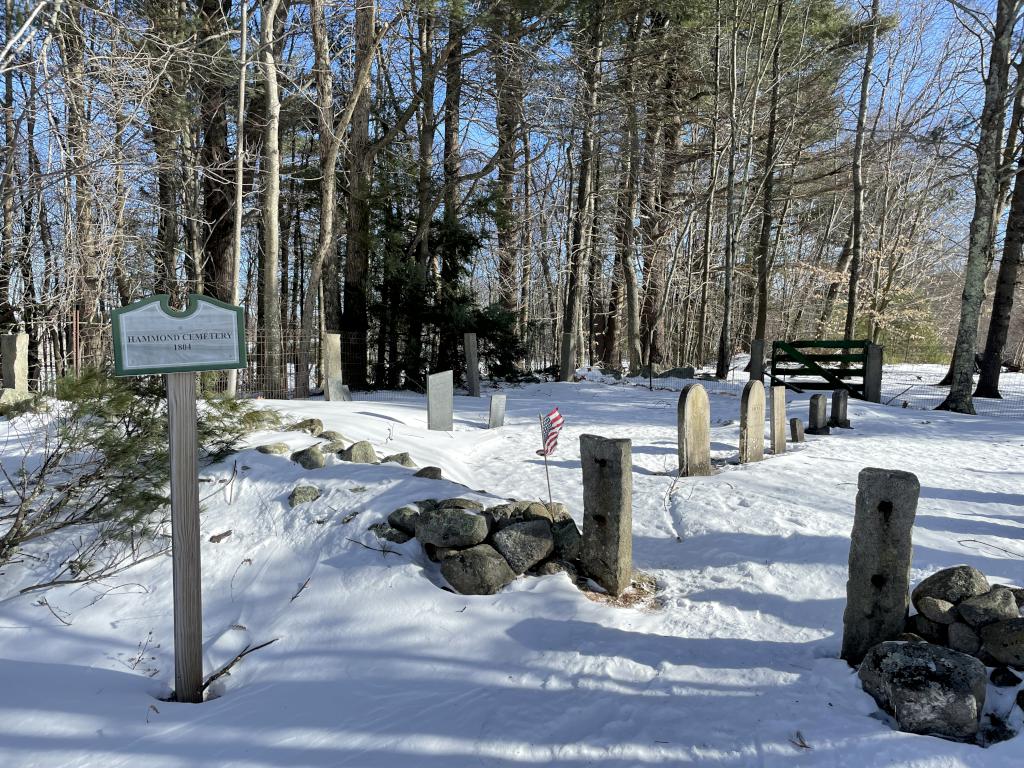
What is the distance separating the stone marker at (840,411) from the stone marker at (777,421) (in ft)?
8.73

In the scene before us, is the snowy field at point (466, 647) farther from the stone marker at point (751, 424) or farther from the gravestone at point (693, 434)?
the stone marker at point (751, 424)

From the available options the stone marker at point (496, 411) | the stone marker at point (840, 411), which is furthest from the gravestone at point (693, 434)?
the stone marker at point (840, 411)

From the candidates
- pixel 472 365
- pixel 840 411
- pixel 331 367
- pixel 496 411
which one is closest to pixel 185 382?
pixel 496 411

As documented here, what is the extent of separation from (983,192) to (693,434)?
9524 millimetres

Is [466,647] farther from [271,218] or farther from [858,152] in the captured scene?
[858,152]

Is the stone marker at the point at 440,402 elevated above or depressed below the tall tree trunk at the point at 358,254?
below

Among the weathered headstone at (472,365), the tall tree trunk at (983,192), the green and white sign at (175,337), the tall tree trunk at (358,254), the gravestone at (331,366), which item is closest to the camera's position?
the green and white sign at (175,337)

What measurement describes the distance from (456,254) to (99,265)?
316 inches

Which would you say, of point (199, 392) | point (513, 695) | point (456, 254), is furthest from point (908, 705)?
point (456, 254)

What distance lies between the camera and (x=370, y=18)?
44.6 feet

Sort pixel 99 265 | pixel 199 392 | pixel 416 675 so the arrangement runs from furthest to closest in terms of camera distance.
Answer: pixel 99 265
pixel 199 392
pixel 416 675

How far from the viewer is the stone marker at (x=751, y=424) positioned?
741 cm

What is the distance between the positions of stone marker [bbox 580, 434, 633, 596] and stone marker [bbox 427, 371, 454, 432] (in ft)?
16.6

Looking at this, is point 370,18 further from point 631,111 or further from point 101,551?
point 101,551
